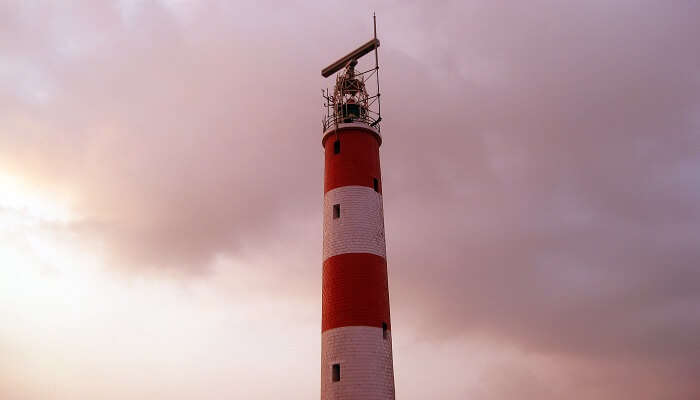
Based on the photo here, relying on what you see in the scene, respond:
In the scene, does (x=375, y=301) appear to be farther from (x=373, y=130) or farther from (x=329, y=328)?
(x=373, y=130)

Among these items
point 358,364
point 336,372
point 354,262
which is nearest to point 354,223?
point 354,262

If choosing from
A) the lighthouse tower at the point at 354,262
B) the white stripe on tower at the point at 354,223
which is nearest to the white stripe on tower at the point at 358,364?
the lighthouse tower at the point at 354,262

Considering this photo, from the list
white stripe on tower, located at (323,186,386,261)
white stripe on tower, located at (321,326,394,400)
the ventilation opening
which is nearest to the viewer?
white stripe on tower, located at (321,326,394,400)

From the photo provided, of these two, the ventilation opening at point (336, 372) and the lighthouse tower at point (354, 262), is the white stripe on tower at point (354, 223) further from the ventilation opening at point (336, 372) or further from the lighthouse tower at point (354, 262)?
the ventilation opening at point (336, 372)

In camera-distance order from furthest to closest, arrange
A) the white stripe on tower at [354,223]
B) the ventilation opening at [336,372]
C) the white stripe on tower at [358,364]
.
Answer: the white stripe on tower at [354,223] < the ventilation opening at [336,372] < the white stripe on tower at [358,364]

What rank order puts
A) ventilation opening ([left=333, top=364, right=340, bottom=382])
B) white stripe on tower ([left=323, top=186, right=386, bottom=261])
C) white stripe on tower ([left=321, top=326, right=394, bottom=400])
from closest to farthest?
white stripe on tower ([left=321, top=326, right=394, bottom=400]) < ventilation opening ([left=333, top=364, right=340, bottom=382]) < white stripe on tower ([left=323, top=186, right=386, bottom=261])

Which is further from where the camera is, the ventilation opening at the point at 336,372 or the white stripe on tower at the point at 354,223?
the white stripe on tower at the point at 354,223

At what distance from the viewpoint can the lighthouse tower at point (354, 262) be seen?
120 ft

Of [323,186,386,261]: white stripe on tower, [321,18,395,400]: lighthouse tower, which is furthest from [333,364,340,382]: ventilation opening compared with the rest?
[323,186,386,261]: white stripe on tower

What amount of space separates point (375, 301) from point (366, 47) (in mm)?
19053

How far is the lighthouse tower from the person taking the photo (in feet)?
120

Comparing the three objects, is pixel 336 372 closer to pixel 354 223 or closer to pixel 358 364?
pixel 358 364

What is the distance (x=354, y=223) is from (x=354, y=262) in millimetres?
2557

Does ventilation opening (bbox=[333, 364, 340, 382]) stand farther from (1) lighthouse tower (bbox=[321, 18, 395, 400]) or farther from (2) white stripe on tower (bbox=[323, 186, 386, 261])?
(2) white stripe on tower (bbox=[323, 186, 386, 261])
